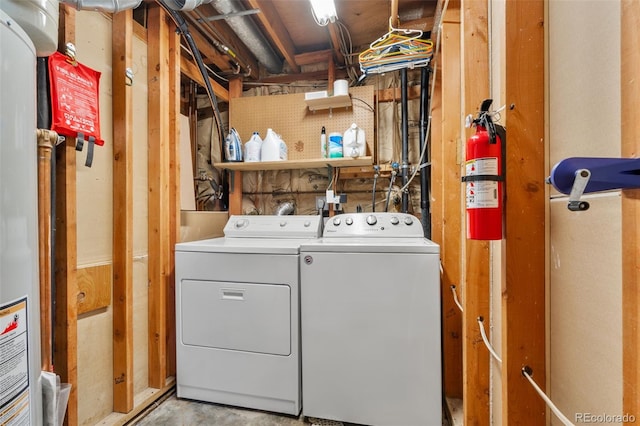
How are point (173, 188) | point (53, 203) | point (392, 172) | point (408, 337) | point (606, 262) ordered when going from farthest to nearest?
point (392, 172)
point (173, 188)
point (408, 337)
point (53, 203)
point (606, 262)

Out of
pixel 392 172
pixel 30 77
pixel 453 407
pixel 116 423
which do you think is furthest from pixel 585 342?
pixel 116 423

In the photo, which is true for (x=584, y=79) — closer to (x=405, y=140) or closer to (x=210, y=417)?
(x=405, y=140)

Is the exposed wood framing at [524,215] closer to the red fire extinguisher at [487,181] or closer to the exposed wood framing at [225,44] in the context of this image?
the red fire extinguisher at [487,181]

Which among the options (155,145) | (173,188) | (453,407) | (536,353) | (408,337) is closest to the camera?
(536,353)

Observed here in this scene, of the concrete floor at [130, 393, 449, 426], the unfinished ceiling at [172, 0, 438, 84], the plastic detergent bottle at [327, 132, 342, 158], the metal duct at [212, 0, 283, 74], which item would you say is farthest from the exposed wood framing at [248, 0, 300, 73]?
the concrete floor at [130, 393, 449, 426]

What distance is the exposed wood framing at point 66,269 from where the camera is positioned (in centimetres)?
124

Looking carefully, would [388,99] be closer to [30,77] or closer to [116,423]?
[30,77]

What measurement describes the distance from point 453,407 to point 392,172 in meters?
1.60

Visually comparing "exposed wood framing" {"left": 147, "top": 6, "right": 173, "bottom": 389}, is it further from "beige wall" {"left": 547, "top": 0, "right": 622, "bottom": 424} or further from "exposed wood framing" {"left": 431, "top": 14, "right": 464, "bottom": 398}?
"beige wall" {"left": 547, "top": 0, "right": 622, "bottom": 424}

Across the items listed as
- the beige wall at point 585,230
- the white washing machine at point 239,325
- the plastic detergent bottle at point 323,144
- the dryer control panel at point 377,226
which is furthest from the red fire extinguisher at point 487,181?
the plastic detergent bottle at point 323,144

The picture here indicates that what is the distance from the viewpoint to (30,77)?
2.45 ft

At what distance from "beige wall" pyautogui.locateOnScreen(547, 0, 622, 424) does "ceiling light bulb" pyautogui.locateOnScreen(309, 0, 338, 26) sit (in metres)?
1.28

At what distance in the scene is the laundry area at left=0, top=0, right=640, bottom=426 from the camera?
2.10 feet

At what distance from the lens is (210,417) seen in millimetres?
1585
